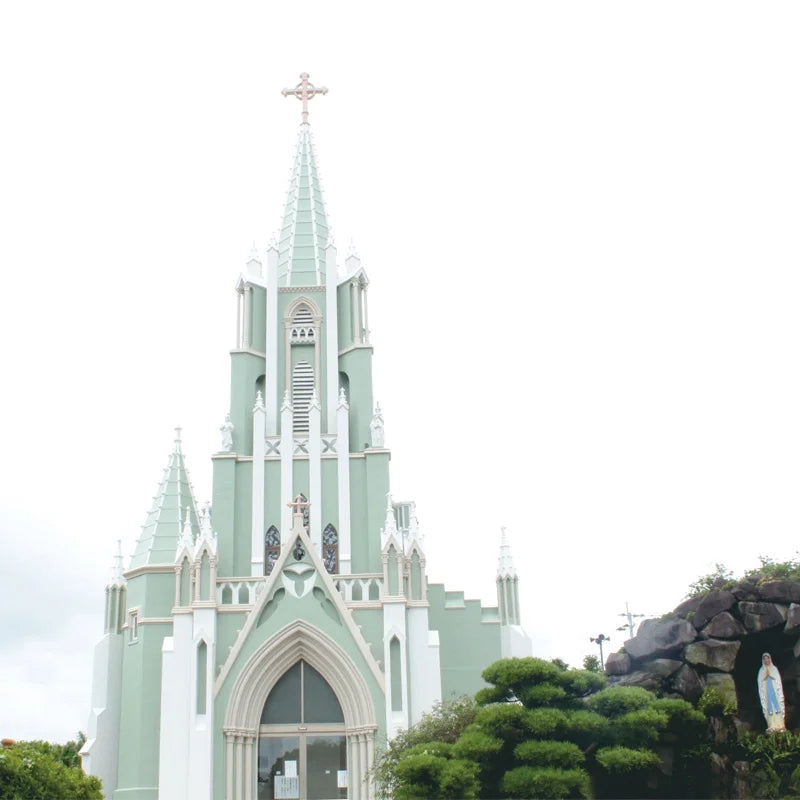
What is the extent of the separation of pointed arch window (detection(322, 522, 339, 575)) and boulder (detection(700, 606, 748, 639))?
13.2 m

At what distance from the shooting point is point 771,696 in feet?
84.7

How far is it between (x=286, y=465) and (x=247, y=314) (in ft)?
20.7

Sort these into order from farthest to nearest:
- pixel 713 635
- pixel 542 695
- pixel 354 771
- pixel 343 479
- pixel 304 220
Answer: pixel 304 220
pixel 343 479
pixel 354 771
pixel 713 635
pixel 542 695

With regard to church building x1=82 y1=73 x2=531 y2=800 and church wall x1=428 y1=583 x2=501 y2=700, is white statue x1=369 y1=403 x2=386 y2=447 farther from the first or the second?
church wall x1=428 y1=583 x2=501 y2=700

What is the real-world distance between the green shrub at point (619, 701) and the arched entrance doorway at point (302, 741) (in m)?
10.0

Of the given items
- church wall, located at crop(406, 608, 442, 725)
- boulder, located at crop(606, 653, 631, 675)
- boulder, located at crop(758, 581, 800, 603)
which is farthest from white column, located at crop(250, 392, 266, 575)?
boulder, located at crop(758, 581, 800, 603)

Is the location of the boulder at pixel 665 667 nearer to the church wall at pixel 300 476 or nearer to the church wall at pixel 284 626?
the church wall at pixel 284 626

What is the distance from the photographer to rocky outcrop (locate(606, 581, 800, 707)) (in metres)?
26.5

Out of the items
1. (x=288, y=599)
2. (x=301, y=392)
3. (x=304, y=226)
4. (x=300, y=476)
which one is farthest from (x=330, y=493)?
(x=304, y=226)

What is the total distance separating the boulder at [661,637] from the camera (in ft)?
88.7

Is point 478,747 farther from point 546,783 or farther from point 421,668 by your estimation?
point 421,668

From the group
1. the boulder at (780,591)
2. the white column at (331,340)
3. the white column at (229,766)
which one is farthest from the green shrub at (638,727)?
the white column at (331,340)

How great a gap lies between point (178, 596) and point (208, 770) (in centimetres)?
513

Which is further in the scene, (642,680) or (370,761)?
(370,761)
